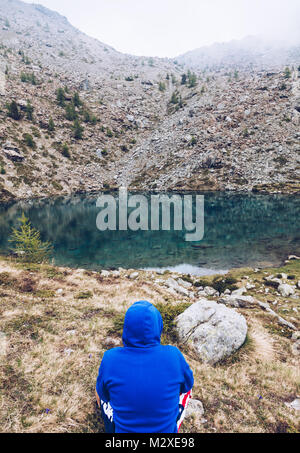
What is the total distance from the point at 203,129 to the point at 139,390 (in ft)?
356

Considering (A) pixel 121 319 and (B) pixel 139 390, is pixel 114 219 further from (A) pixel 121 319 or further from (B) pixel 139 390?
(B) pixel 139 390

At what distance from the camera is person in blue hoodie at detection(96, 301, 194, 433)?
3.17 meters

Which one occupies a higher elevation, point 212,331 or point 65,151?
point 65,151

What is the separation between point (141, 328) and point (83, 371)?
4389 millimetres

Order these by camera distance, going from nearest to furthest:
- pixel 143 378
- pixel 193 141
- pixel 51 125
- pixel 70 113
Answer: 1. pixel 143 378
2. pixel 193 141
3. pixel 51 125
4. pixel 70 113

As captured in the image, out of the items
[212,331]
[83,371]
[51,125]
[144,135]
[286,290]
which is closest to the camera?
[83,371]

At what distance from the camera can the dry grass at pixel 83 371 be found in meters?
5.12

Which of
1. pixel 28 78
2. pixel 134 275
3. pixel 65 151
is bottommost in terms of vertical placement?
pixel 134 275

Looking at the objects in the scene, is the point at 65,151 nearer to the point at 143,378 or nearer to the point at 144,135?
the point at 144,135

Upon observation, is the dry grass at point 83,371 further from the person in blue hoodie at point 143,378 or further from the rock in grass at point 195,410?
the person in blue hoodie at point 143,378

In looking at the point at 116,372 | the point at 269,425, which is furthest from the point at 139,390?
the point at 269,425

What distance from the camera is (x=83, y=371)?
652 centimetres

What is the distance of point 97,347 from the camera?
25.3 ft

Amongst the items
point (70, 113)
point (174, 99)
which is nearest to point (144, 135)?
point (174, 99)
